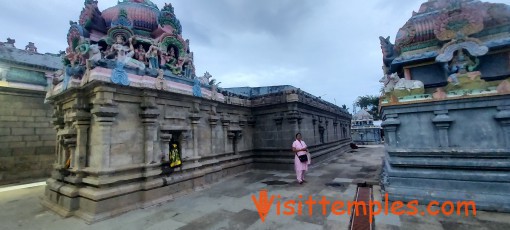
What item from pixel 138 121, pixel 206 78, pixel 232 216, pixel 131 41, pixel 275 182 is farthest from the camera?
pixel 206 78

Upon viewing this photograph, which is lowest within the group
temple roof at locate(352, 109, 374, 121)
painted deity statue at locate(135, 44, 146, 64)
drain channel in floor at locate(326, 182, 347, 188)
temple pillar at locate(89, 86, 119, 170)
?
drain channel in floor at locate(326, 182, 347, 188)

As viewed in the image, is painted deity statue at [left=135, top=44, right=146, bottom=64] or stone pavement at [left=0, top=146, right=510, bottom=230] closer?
stone pavement at [left=0, top=146, right=510, bottom=230]

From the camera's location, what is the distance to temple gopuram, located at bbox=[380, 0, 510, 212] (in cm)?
543

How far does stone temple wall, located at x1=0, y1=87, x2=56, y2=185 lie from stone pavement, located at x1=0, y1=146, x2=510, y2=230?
4.01m

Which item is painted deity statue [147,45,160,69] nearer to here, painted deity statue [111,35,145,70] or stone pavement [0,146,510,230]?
painted deity statue [111,35,145,70]

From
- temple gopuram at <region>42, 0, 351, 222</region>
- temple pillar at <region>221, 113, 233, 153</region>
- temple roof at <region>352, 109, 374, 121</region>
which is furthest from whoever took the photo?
temple roof at <region>352, 109, 374, 121</region>

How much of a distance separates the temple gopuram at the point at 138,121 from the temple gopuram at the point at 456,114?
6050 millimetres

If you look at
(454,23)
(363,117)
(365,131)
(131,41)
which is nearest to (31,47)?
(131,41)

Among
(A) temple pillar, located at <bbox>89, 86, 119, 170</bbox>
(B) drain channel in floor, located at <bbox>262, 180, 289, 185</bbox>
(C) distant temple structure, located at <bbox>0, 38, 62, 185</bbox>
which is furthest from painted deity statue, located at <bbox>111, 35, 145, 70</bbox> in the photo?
(C) distant temple structure, located at <bbox>0, 38, 62, 185</bbox>

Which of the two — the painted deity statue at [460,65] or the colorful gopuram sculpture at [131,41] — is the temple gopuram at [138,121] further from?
the painted deity statue at [460,65]

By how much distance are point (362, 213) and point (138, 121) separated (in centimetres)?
676

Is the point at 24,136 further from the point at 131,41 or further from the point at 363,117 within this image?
the point at 363,117

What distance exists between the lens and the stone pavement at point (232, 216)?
4762mm

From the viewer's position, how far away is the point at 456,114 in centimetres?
595
